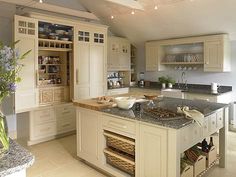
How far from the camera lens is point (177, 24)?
4816mm

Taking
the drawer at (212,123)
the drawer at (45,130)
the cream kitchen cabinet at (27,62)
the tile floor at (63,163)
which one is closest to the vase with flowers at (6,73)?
the tile floor at (63,163)

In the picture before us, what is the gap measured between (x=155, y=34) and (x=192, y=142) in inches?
149

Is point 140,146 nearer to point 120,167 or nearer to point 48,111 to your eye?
point 120,167

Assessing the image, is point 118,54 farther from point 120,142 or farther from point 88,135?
point 120,142

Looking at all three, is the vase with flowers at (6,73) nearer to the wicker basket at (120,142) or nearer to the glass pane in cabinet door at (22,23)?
the wicker basket at (120,142)

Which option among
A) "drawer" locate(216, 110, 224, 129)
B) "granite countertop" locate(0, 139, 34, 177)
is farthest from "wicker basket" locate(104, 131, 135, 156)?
"granite countertop" locate(0, 139, 34, 177)

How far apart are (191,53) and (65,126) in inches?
138

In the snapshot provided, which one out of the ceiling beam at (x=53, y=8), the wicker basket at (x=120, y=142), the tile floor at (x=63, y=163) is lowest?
Answer: the tile floor at (x=63, y=163)

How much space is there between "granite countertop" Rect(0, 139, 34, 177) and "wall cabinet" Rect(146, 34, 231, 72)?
4393 millimetres

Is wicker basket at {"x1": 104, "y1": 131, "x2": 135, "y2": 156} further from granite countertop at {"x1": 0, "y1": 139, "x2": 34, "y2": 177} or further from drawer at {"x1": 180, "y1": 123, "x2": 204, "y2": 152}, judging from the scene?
granite countertop at {"x1": 0, "y1": 139, "x2": 34, "y2": 177}

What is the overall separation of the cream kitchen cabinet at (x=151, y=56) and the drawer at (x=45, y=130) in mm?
3018

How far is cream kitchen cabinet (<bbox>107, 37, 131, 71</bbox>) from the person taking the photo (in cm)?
576

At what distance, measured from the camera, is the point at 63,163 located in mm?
3297

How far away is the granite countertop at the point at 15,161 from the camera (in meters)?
1.11
